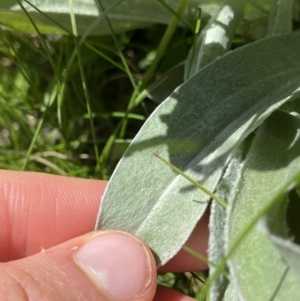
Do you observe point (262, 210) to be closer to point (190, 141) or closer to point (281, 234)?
point (281, 234)

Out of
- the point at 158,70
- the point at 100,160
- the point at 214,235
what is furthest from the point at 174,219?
the point at 158,70

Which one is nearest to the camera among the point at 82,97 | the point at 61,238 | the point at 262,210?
the point at 262,210

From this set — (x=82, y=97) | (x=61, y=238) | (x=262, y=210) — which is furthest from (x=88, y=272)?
(x=82, y=97)

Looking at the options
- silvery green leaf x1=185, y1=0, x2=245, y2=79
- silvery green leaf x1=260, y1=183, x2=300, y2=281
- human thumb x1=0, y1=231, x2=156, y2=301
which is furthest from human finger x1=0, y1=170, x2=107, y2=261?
silvery green leaf x1=260, y1=183, x2=300, y2=281

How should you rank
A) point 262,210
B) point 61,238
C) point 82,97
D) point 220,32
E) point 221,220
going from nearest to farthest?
point 262,210 < point 221,220 < point 220,32 < point 61,238 < point 82,97

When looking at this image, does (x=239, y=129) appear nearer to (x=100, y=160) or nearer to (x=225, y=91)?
(x=225, y=91)

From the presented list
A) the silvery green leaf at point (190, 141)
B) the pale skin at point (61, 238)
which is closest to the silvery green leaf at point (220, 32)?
the silvery green leaf at point (190, 141)

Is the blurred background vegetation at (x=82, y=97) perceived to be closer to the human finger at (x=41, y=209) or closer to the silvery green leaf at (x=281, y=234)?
the human finger at (x=41, y=209)
